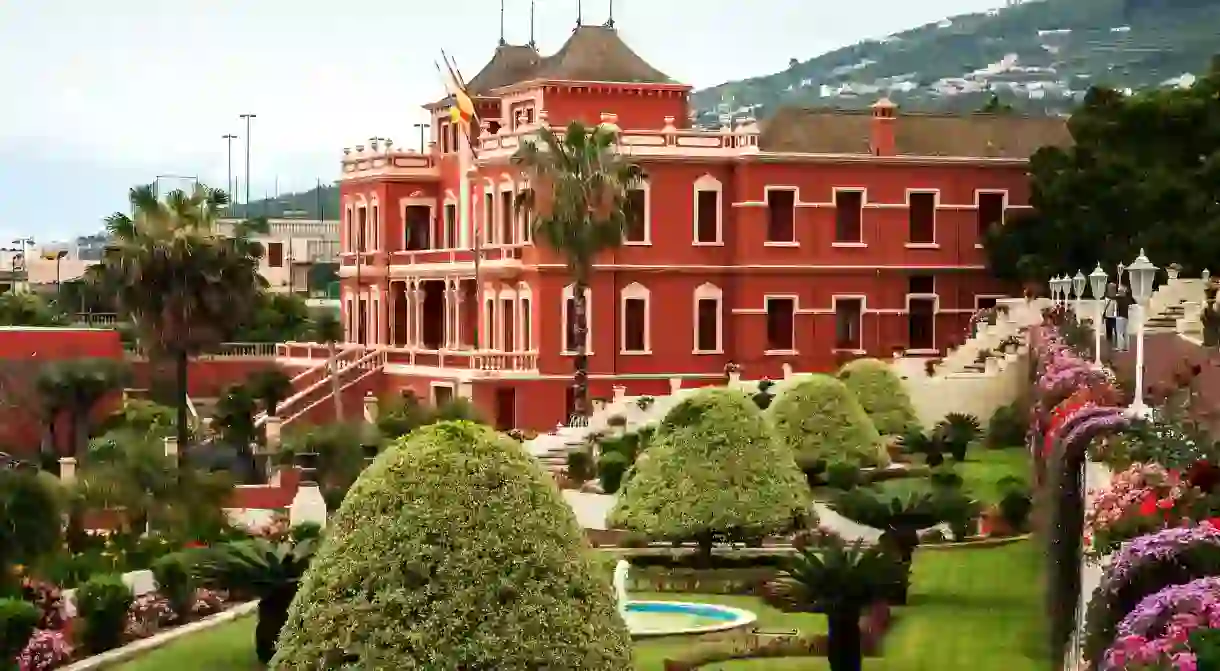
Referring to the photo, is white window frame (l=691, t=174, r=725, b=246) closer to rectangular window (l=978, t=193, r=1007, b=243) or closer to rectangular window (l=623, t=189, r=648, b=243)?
rectangular window (l=623, t=189, r=648, b=243)

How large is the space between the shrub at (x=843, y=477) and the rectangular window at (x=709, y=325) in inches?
691

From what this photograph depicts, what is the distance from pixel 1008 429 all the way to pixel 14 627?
25.9 metres

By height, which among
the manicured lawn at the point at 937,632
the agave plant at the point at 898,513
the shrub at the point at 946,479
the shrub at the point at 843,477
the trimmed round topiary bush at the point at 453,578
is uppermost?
the trimmed round topiary bush at the point at 453,578

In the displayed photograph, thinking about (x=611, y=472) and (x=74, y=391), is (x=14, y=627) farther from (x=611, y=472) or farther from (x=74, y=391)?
(x=74, y=391)

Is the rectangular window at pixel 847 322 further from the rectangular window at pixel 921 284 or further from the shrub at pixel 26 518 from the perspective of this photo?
the shrub at pixel 26 518

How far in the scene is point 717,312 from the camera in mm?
55750

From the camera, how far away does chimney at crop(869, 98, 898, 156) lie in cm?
5650

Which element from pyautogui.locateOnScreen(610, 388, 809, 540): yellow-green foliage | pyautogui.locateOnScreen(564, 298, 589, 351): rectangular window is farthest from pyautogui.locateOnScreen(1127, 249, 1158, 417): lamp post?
pyautogui.locateOnScreen(564, 298, 589, 351): rectangular window

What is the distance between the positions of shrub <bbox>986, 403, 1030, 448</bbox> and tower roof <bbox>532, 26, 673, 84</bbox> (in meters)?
15.9

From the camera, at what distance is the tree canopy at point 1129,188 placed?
50.0 m

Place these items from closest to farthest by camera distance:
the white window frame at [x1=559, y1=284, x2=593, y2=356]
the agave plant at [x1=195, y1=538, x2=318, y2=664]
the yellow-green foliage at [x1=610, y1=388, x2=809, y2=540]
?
the agave plant at [x1=195, y1=538, x2=318, y2=664], the yellow-green foliage at [x1=610, y1=388, x2=809, y2=540], the white window frame at [x1=559, y1=284, x2=593, y2=356]

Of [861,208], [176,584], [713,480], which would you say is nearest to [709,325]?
[861,208]

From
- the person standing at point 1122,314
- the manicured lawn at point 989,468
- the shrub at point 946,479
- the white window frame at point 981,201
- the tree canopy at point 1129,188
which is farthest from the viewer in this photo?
the white window frame at point 981,201

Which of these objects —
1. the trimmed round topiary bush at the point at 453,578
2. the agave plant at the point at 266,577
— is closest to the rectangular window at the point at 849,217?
the agave plant at the point at 266,577
